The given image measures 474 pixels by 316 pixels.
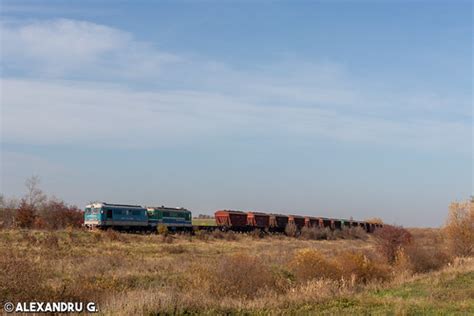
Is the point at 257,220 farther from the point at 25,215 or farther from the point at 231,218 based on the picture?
the point at 25,215

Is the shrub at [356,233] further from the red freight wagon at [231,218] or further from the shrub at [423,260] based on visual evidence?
the shrub at [423,260]

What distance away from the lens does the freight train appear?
188 ft

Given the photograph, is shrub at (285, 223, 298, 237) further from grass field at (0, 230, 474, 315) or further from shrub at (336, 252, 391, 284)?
shrub at (336, 252, 391, 284)

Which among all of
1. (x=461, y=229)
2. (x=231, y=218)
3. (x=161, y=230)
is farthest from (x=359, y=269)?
(x=231, y=218)

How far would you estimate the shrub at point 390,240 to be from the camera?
117ft

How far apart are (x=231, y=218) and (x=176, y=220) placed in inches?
321

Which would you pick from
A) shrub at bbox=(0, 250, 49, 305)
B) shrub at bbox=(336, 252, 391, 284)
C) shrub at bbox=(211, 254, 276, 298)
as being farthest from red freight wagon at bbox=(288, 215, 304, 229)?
shrub at bbox=(0, 250, 49, 305)

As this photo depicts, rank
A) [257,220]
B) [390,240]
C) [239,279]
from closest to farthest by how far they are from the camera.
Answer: [239,279], [390,240], [257,220]

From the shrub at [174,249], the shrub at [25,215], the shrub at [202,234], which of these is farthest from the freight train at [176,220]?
the shrub at [174,249]

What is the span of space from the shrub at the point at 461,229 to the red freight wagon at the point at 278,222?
116 ft

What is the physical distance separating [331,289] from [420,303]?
2.79 meters

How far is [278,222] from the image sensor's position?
7731 centimetres

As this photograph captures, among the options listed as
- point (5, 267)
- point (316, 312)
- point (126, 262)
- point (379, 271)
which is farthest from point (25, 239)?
point (316, 312)

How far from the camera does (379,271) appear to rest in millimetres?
26484
